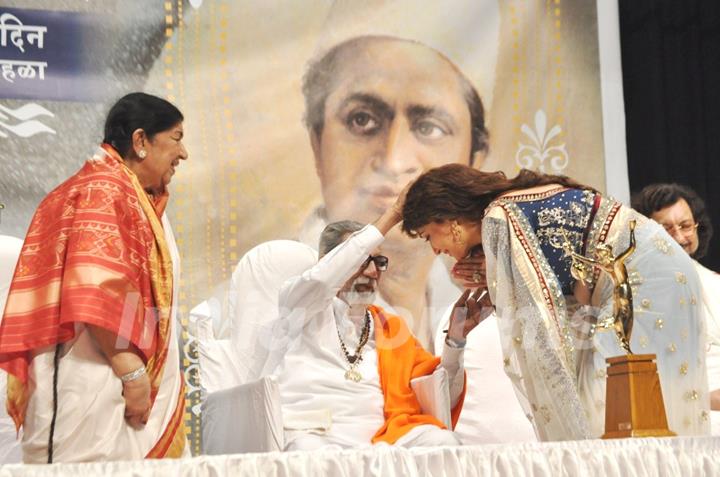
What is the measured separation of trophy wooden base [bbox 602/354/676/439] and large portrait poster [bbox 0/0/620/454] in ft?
4.43

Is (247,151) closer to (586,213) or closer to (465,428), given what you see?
(465,428)

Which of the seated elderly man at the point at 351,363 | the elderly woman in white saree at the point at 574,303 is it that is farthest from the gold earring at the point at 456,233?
the seated elderly man at the point at 351,363

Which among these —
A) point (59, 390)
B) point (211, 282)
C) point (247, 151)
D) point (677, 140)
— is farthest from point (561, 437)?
point (677, 140)

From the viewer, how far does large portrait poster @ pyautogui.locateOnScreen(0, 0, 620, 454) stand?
3244 mm

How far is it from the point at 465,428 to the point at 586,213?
86 cm

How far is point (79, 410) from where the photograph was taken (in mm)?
2254

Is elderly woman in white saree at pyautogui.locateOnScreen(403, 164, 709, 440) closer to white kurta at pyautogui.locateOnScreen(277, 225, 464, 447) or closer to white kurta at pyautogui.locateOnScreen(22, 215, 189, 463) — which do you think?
white kurta at pyautogui.locateOnScreen(277, 225, 464, 447)

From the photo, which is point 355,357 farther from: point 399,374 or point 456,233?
point 456,233

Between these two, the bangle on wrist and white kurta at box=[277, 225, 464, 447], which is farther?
white kurta at box=[277, 225, 464, 447]

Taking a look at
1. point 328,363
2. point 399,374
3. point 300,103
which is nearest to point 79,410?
point 328,363

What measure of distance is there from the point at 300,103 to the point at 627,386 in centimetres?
191

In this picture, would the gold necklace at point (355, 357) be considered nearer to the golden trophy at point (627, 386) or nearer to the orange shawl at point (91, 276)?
the orange shawl at point (91, 276)

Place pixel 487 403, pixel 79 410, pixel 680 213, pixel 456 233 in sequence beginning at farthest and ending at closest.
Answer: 1. pixel 680 213
2. pixel 487 403
3. pixel 456 233
4. pixel 79 410

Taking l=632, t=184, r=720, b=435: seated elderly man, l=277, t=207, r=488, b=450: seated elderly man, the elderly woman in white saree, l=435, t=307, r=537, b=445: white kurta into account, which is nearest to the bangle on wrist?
l=277, t=207, r=488, b=450: seated elderly man
